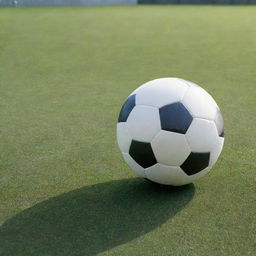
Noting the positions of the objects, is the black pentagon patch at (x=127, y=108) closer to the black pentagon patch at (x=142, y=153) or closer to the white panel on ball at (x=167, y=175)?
the black pentagon patch at (x=142, y=153)

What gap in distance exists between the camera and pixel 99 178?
3400 mm

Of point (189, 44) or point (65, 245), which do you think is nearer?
point (65, 245)

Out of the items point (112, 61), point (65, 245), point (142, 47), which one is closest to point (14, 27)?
point (142, 47)

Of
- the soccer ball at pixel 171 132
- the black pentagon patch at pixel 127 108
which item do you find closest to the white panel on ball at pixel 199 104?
the soccer ball at pixel 171 132

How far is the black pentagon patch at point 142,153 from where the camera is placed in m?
2.97

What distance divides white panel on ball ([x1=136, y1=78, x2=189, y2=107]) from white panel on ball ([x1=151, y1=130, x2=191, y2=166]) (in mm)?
199

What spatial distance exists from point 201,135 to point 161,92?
0.35 metres

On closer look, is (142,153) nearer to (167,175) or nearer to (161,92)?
(167,175)

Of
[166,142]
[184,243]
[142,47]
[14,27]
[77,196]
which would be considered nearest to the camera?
[184,243]

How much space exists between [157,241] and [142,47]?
6935mm

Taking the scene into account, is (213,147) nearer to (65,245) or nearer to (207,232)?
(207,232)

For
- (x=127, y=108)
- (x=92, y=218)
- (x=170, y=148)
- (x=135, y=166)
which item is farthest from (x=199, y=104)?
(x=92, y=218)

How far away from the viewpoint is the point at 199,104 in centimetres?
301

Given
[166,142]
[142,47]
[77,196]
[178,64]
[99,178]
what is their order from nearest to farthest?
[166,142] < [77,196] < [99,178] < [178,64] < [142,47]
